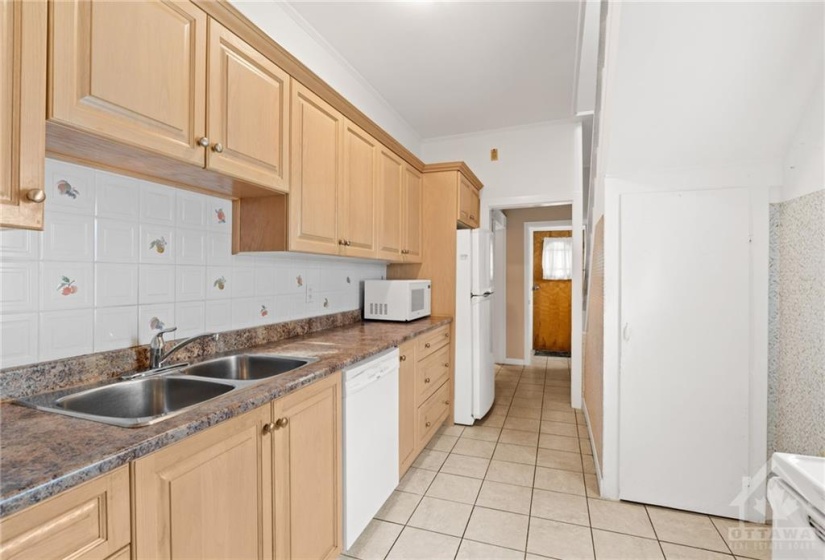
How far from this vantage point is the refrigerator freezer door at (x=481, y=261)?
3170 millimetres

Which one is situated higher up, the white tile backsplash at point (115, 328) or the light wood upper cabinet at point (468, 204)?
the light wood upper cabinet at point (468, 204)

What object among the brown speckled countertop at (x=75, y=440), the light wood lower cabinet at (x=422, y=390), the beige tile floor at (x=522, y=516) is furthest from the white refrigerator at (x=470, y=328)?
the brown speckled countertop at (x=75, y=440)

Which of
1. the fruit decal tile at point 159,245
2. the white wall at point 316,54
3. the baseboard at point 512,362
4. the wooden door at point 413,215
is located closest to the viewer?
the fruit decal tile at point 159,245

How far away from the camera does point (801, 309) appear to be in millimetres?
1716

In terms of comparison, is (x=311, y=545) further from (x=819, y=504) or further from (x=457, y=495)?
(x=819, y=504)

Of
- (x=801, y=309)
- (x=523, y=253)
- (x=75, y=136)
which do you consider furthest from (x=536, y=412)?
(x=75, y=136)

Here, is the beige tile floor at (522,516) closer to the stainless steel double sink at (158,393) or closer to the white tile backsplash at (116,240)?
the stainless steel double sink at (158,393)

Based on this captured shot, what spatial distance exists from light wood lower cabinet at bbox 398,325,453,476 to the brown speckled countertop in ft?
3.22

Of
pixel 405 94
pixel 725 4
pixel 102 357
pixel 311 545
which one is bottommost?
pixel 311 545

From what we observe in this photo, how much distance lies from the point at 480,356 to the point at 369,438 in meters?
1.61

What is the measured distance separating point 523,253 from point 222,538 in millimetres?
4987

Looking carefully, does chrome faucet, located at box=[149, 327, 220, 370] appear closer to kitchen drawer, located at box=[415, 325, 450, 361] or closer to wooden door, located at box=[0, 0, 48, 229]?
wooden door, located at box=[0, 0, 48, 229]

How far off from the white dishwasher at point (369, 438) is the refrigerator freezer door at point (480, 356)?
4.13ft

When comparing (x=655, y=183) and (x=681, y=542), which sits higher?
(x=655, y=183)
